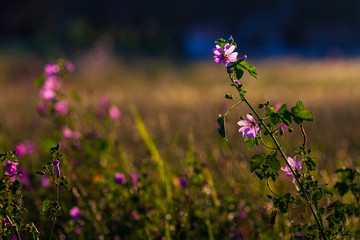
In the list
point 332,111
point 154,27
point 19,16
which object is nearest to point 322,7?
point 154,27

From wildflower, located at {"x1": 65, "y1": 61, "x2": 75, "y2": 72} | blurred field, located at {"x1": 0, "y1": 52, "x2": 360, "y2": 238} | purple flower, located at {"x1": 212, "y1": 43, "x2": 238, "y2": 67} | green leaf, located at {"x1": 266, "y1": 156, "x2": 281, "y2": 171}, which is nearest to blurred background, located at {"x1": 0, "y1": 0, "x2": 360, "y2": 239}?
blurred field, located at {"x1": 0, "y1": 52, "x2": 360, "y2": 238}

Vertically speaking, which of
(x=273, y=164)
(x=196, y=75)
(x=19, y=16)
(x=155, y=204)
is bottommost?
(x=273, y=164)

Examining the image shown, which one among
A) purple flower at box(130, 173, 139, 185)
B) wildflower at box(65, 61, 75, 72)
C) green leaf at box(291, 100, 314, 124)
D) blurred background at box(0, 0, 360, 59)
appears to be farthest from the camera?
blurred background at box(0, 0, 360, 59)

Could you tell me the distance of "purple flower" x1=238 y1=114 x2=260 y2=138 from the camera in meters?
1.06

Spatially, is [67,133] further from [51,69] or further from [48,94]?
[51,69]

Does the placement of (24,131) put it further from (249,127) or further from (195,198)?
(249,127)

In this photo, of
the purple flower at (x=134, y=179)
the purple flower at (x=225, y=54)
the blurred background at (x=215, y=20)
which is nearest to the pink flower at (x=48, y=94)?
the purple flower at (x=134, y=179)

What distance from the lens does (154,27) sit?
1980 cm

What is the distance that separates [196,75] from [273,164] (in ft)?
28.5

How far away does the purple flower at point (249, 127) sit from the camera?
106 centimetres

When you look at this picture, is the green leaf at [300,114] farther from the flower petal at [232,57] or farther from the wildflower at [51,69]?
the wildflower at [51,69]

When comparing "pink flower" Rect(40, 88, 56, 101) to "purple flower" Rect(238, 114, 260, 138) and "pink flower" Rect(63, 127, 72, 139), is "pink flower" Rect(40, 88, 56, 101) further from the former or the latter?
"purple flower" Rect(238, 114, 260, 138)

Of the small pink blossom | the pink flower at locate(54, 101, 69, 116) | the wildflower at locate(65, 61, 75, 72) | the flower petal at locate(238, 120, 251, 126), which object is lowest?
the flower petal at locate(238, 120, 251, 126)

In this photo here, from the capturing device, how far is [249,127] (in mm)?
1085
